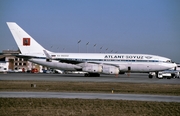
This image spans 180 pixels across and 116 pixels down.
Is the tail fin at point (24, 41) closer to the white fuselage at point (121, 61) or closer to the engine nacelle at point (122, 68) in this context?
the white fuselage at point (121, 61)

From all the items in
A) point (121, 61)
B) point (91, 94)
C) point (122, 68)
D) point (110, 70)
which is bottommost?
point (91, 94)

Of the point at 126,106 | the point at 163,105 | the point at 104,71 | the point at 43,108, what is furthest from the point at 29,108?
the point at 104,71

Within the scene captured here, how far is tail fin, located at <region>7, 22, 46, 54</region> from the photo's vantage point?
2398 inches

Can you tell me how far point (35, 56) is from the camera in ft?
199

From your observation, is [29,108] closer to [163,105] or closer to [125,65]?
[163,105]

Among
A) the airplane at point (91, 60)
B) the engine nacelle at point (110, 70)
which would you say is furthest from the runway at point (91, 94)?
the airplane at point (91, 60)

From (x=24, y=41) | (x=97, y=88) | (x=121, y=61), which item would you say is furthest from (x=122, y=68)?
(x=97, y=88)

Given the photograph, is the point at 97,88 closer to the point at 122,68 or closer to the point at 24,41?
the point at 122,68

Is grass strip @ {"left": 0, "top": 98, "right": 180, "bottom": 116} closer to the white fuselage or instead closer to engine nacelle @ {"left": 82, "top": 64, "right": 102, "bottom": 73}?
engine nacelle @ {"left": 82, "top": 64, "right": 102, "bottom": 73}

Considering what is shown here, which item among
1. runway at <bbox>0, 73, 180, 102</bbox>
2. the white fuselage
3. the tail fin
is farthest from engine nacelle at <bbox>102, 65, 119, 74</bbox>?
the tail fin

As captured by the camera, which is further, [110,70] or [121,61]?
[121,61]

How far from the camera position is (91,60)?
60.4 metres

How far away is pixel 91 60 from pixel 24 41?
12.9 meters

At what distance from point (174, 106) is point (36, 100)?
28.1 ft
